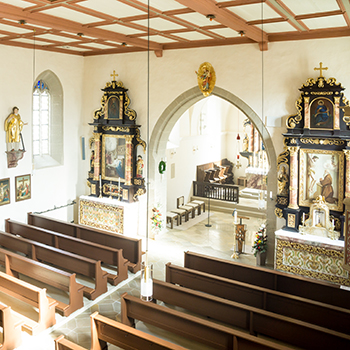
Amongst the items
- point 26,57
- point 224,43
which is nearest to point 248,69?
point 224,43

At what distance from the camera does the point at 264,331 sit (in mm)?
6496

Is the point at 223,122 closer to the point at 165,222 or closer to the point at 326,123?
the point at 165,222

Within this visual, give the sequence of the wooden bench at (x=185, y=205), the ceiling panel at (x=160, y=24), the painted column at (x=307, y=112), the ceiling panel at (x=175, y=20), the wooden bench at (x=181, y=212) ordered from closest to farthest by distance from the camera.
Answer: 1. the ceiling panel at (x=175, y=20)
2. the ceiling panel at (x=160, y=24)
3. the painted column at (x=307, y=112)
4. the wooden bench at (x=181, y=212)
5. the wooden bench at (x=185, y=205)

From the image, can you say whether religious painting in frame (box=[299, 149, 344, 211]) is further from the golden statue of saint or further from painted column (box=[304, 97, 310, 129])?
the golden statue of saint

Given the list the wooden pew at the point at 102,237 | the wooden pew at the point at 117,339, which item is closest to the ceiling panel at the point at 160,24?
the wooden pew at the point at 102,237

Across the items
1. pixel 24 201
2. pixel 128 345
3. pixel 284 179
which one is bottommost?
pixel 128 345

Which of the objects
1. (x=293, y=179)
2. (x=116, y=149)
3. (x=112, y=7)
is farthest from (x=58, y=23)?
(x=293, y=179)

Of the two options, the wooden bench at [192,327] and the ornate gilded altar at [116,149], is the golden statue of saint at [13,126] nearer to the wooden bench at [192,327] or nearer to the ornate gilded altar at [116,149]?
the ornate gilded altar at [116,149]

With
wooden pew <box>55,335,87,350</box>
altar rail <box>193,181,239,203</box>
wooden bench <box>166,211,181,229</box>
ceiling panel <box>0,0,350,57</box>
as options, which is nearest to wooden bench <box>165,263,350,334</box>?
wooden pew <box>55,335,87,350</box>

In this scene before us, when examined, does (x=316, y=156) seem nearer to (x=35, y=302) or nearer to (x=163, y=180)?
(x=163, y=180)

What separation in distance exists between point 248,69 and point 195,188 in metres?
8.29

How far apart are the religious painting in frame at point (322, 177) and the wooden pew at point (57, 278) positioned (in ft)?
18.9

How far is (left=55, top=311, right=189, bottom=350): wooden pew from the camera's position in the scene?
5737 millimetres

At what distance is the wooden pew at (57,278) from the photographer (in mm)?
7941
